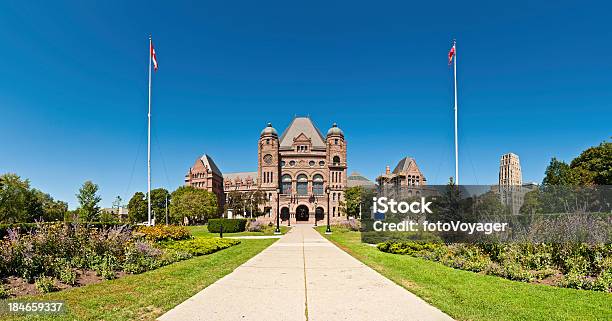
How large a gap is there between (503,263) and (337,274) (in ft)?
16.4

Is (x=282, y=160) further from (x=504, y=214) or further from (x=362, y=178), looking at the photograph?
(x=504, y=214)

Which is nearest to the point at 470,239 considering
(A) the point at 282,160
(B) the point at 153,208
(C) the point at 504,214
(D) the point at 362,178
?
(C) the point at 504,214

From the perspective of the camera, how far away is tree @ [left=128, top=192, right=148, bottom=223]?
289 feet

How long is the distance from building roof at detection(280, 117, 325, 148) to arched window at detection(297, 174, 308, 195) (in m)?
8.76

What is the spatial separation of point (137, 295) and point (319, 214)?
7437 cm

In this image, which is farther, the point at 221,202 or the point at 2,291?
the point at 221,202

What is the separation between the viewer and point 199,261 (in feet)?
42.0

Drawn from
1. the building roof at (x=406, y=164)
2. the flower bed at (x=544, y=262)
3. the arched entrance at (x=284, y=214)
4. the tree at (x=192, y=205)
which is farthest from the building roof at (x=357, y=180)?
the flower bed at (x=544, y=262)

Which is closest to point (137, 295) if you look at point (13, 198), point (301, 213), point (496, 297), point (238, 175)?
point (496, 297)

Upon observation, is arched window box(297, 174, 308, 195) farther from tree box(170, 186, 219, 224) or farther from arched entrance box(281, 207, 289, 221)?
tree box(170, 186, 219, 224)

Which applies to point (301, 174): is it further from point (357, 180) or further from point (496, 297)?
point (496, 297)

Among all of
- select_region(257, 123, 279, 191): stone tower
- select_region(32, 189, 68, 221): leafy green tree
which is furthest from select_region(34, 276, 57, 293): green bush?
select_region(257, 123, 279, 191): stone tower

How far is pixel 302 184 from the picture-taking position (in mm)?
82250

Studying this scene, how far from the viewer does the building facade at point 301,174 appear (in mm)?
79250
